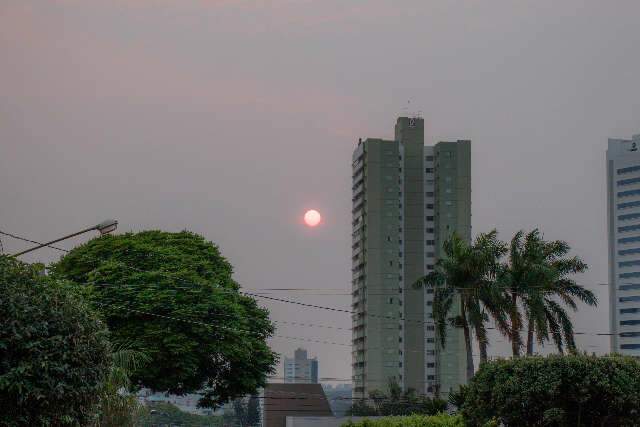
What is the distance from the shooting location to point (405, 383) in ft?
649

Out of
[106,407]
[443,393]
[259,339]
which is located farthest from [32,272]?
[443,393]

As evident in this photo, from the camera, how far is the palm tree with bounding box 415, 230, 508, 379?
7500 cm

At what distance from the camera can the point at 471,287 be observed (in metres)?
76.7

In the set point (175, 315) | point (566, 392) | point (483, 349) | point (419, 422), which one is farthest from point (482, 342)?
point (566, 392)

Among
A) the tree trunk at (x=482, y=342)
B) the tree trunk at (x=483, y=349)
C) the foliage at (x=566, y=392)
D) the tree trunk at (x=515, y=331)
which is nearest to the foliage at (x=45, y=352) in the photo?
the foliage at (x=566, y=392)

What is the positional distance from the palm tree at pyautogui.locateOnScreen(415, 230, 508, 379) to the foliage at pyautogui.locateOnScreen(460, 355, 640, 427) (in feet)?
100

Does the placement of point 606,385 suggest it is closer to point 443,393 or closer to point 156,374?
point 156,374

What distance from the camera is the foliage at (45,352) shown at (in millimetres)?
19719

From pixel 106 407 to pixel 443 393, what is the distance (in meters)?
158

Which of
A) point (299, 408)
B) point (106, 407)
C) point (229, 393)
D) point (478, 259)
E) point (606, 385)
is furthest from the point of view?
point (299, 408)

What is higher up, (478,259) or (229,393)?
(478,259)

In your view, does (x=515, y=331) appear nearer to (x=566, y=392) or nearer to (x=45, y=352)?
(x=566, y=392)

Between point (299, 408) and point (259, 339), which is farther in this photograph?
point (299, 408)

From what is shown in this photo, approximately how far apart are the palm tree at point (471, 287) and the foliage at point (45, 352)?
55.3 metres
